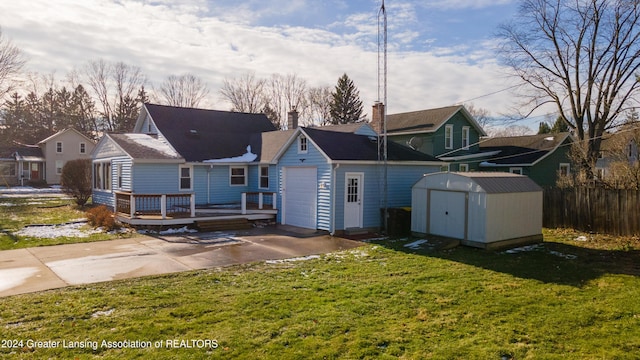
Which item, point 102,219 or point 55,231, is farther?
point 102,219

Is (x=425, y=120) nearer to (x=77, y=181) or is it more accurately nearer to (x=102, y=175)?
(x=102, y=175)

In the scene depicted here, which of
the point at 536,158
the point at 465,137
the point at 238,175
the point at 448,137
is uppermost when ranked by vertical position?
the point at 465,137

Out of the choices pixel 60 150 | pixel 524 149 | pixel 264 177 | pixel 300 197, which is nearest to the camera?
pixel 300 197

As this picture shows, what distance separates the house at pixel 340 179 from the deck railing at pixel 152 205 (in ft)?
13.2

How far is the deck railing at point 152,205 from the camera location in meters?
16.1

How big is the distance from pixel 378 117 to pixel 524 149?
1267 centimetres

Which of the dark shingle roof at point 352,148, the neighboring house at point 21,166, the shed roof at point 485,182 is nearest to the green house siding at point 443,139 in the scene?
the dark shingle roof at point 352,148

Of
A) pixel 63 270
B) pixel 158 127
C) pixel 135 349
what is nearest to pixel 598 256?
→ pixel 135 349

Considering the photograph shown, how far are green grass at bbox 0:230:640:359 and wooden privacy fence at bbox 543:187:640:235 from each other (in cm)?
490

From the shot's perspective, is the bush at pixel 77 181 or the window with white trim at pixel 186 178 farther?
the bush at pixel 77 181

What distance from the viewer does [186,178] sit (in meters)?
19.8

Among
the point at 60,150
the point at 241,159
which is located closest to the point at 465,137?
the point at 241,159

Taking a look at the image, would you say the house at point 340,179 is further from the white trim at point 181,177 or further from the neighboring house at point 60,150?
the neighboring house at point 60,150

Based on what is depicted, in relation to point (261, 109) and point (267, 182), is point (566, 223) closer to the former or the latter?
point (267, 182)
